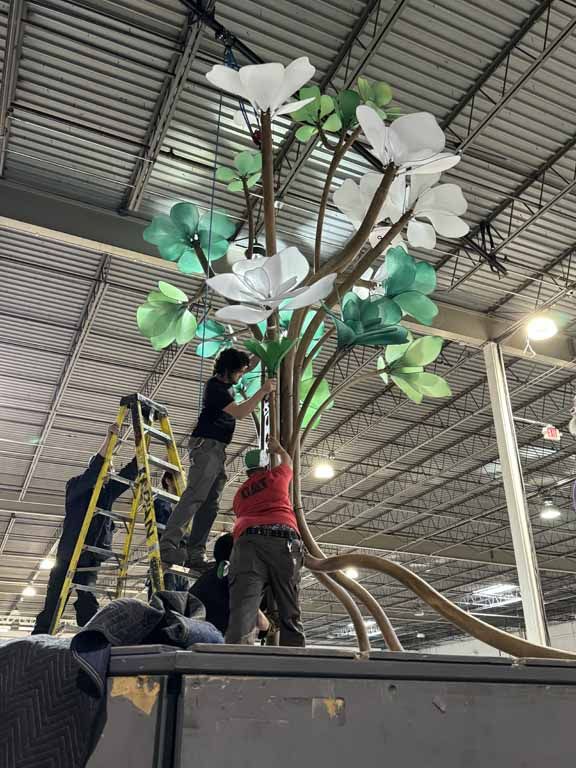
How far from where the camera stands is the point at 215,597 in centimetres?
189

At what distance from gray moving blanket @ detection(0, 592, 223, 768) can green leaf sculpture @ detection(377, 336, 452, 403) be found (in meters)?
1.21

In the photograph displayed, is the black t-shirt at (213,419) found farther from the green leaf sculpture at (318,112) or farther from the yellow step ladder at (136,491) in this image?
the green leaf sculpture at (318,112)

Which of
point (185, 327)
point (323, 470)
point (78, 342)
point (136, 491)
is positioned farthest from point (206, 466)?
point (323, 470)

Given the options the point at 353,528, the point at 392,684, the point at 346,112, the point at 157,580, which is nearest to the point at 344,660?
the point at 392,684

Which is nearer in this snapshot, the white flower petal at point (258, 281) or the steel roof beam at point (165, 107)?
the white flower petal at point (258, 281)

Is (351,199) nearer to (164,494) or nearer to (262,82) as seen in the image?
(262,82)

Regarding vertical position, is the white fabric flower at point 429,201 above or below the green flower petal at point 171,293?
above

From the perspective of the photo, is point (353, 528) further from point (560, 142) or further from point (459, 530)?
point (560, 142)

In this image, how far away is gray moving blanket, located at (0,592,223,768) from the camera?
719 millimetres

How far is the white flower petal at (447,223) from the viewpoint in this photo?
1.88 meters

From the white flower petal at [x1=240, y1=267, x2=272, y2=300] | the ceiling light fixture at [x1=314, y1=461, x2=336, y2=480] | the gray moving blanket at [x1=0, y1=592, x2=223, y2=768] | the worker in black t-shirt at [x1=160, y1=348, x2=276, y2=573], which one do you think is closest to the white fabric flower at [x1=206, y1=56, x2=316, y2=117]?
the white flower petal at [x1=240, y1=267, x2=272, y2=300]

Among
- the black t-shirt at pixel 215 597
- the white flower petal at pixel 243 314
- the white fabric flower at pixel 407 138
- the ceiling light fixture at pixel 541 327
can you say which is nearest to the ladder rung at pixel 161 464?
the black t-shirt at pixel 215 597

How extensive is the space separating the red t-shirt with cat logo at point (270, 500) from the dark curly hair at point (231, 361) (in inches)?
28.5

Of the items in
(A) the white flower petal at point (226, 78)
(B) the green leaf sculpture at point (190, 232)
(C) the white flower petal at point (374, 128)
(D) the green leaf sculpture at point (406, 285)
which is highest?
(A) the white flower petal at point (226, 78)
